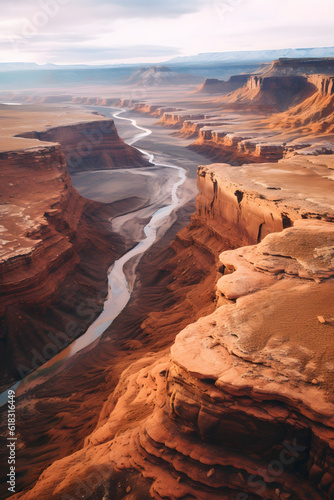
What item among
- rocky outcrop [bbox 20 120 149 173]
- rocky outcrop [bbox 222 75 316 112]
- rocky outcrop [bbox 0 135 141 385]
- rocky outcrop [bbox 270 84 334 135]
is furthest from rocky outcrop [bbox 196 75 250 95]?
rocky outcrop [bbox 0 135 141 385]

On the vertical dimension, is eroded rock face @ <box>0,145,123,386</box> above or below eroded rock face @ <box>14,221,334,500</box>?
below

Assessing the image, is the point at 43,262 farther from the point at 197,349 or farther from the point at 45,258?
the point at 197,349

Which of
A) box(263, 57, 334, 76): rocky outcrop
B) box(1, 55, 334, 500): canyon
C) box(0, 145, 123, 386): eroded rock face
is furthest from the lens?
box(263, 57, 334, 76): rocky outcrop

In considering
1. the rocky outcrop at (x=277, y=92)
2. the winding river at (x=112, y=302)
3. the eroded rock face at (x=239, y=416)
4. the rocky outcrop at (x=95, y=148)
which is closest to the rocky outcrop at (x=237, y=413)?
the eroded rock face at (x=239, y=416)

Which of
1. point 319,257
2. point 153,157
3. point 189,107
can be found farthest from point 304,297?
point 189,107

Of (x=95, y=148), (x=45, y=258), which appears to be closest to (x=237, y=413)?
(x=45, y=258)

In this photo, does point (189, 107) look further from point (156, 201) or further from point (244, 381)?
point (244, 381)

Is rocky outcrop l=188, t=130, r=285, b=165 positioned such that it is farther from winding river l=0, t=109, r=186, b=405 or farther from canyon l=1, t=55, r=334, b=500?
canyon l=1, t=55, r=334, b=500

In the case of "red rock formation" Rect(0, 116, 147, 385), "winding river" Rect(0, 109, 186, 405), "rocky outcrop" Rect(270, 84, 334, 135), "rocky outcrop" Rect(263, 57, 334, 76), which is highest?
"rocky outcrop" Rect(263, 57, 334, 76)
